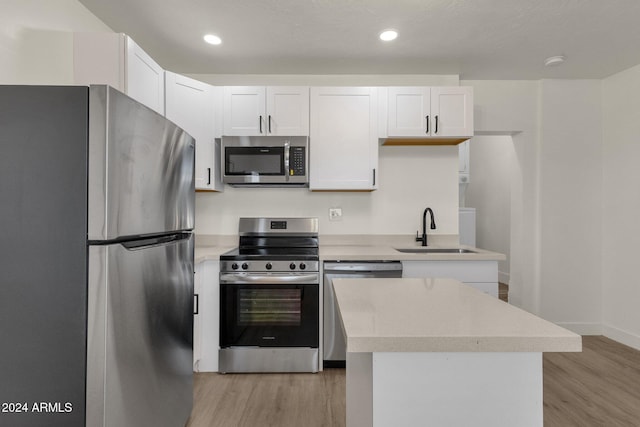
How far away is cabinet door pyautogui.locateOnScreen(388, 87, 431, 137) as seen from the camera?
2773mm

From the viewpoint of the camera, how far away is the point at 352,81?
10.3 feet

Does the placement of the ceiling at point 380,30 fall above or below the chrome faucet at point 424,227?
above

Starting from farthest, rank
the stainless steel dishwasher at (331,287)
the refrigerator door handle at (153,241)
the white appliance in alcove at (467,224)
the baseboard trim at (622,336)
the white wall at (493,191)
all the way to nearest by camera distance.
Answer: the white wall at (493,191) < the white appliance in alcove at (467,224) < the baseboard trim at (622,336) < the stainless steel dishwasher at (331,287) < the refrigerator door handle at (153,241)

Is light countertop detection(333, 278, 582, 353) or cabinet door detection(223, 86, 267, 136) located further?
cabinet door detection(223, 86, 267, 136)

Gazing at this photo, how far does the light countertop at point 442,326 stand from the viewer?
2.66ft

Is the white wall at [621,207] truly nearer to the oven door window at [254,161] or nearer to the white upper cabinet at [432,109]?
the white upper cabinet at [432,109]

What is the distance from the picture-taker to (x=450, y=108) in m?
2.77

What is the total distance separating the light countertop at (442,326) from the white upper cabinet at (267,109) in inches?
73.6

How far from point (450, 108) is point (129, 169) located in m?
2.48

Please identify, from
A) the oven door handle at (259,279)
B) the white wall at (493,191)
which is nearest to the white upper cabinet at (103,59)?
the oven door handle at (259,279)

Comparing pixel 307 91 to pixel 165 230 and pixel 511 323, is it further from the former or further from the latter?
pixel 511 323

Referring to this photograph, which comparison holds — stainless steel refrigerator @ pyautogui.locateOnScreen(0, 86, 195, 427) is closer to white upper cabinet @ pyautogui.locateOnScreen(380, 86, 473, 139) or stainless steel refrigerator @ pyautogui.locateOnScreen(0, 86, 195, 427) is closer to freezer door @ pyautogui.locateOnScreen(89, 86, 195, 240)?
freezer door @ pyautogui.locateOnScreen(89, 86, 195, 240)

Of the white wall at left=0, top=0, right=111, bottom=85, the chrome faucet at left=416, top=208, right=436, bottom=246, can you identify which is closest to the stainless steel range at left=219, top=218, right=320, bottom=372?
the chrome faucet at left=416, top=208, right=436, bottom=246

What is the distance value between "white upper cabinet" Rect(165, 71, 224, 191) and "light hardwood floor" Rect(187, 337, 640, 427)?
1.52 m
